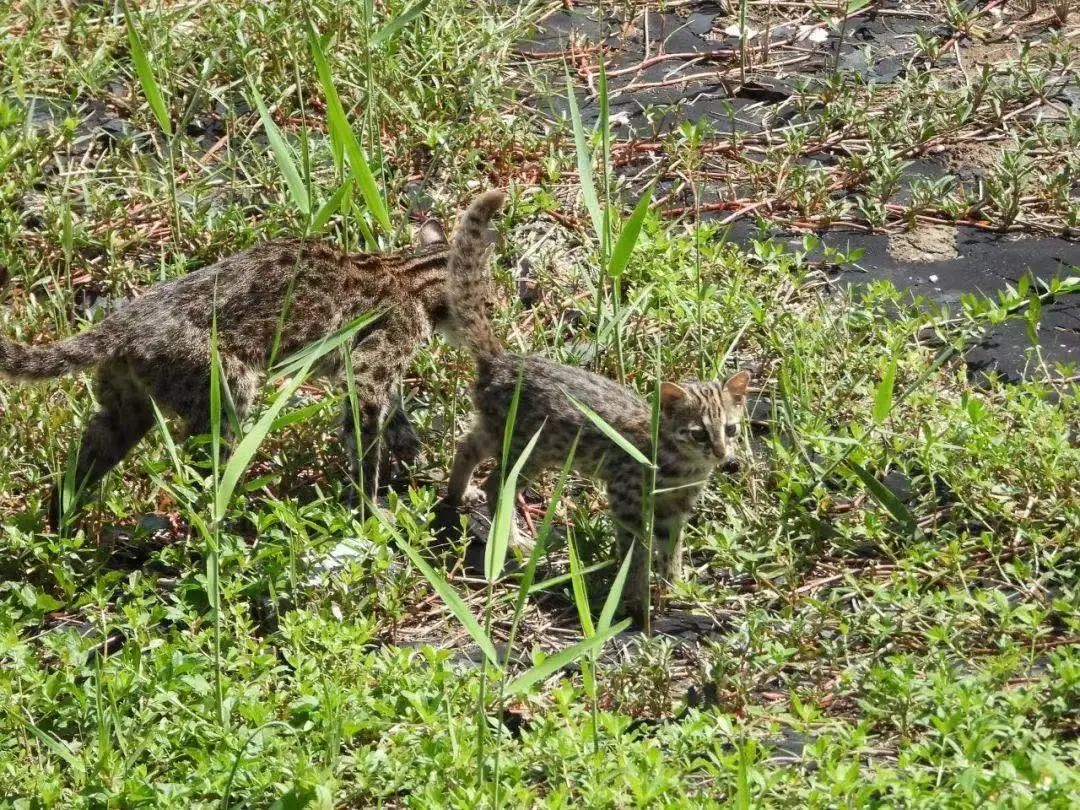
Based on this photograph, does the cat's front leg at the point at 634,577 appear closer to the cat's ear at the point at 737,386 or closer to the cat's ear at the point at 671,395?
the cat's ear at the point at 671,395

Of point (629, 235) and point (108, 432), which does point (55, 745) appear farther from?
point (629, 235)

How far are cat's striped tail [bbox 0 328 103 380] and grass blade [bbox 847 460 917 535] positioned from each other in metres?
3.15

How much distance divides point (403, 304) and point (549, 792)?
9.56 feet

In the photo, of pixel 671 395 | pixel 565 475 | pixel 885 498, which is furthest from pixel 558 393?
pixel 565 475

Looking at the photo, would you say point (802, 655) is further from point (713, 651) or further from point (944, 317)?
point (944, 317)

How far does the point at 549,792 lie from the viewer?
Result: 514cm

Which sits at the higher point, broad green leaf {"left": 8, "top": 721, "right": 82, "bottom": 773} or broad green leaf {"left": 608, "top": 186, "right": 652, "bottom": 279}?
broad green leaf {"left": 608, "top": 186, "right": 652, "bottom": 279}

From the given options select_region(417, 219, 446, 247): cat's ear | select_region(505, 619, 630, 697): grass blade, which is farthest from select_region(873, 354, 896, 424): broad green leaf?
select_region(417, 219, 446, 247): cat's ear

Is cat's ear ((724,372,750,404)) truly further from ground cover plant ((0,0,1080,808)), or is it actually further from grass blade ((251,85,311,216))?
grass blade ((251,85,311,216))

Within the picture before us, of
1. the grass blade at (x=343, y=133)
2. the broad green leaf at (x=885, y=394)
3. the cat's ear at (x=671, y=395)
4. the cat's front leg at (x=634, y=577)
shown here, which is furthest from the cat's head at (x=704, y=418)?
Answer: the grass blade at (x=343, y=133)

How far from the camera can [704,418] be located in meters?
6.62

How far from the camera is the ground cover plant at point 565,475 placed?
207 inches

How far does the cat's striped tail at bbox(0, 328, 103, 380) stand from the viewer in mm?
6652

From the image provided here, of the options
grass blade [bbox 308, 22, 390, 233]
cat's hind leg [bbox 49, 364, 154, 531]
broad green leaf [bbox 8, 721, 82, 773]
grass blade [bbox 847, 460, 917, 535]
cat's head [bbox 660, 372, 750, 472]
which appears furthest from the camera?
cat's hind leg [bbox 49, 364, 154, 531]
